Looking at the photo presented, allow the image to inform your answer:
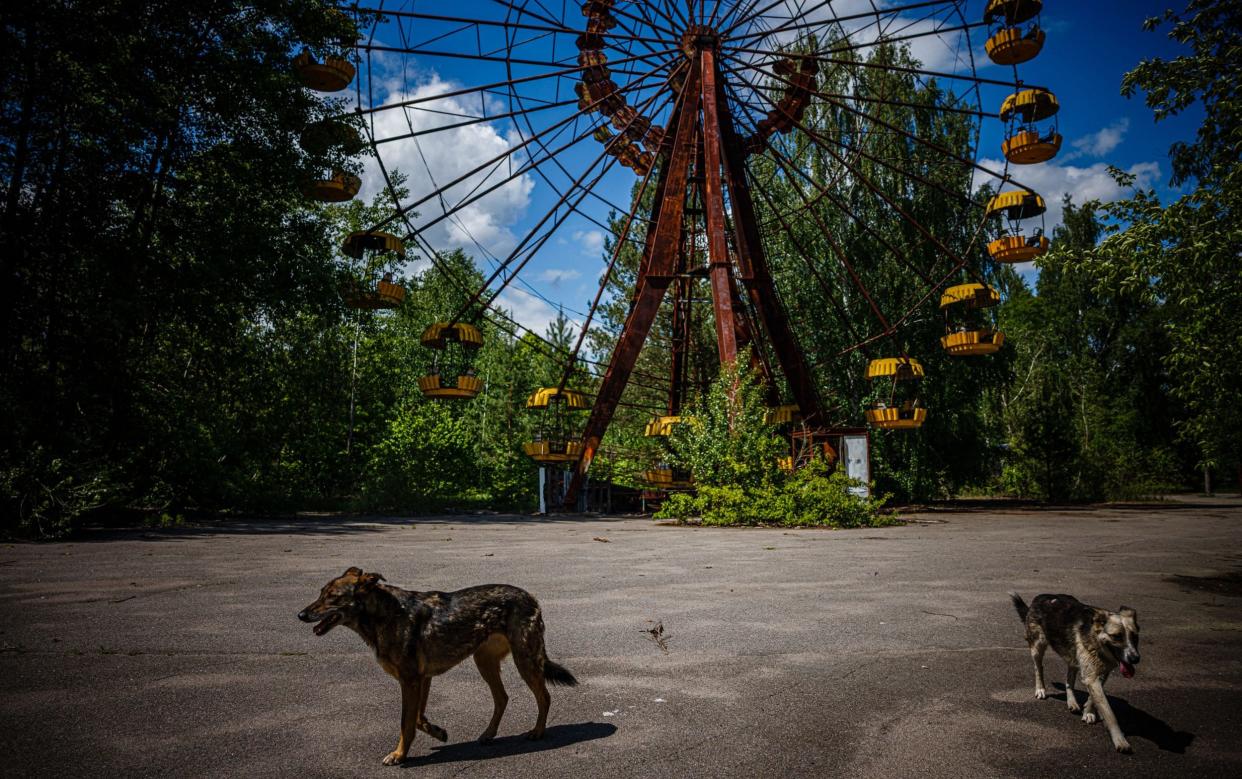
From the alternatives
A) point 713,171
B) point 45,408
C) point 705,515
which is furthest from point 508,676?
point 713,171

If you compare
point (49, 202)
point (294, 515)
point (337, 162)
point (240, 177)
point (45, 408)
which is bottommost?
point (294, 515)

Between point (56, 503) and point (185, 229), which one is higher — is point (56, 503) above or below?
below

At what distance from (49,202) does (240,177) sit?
173 inches

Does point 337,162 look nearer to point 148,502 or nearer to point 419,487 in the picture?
point 148,502

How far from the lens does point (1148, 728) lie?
11.7ft

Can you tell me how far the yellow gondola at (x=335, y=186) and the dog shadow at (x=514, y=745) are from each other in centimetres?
1810

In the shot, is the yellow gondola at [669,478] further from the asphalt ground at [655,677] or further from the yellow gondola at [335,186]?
the yellow gondola at [335,186]

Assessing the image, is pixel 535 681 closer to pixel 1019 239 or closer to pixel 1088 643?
pixel 1088 643

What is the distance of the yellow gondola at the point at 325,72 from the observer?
55.9 ft

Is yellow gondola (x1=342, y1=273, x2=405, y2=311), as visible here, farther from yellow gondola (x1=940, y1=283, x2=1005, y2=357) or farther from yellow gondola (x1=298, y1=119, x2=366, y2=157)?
yellow gondola (x1=940, y1=283, x2=1005, y2=357)

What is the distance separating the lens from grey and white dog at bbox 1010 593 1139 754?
11.2 ft

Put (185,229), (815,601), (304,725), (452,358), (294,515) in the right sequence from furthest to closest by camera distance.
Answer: (452,358) < (294,515) < (185,229) < (815,601) < (304,725)

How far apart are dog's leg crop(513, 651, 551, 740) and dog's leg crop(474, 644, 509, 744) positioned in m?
0.13

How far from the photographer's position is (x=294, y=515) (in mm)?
23422
